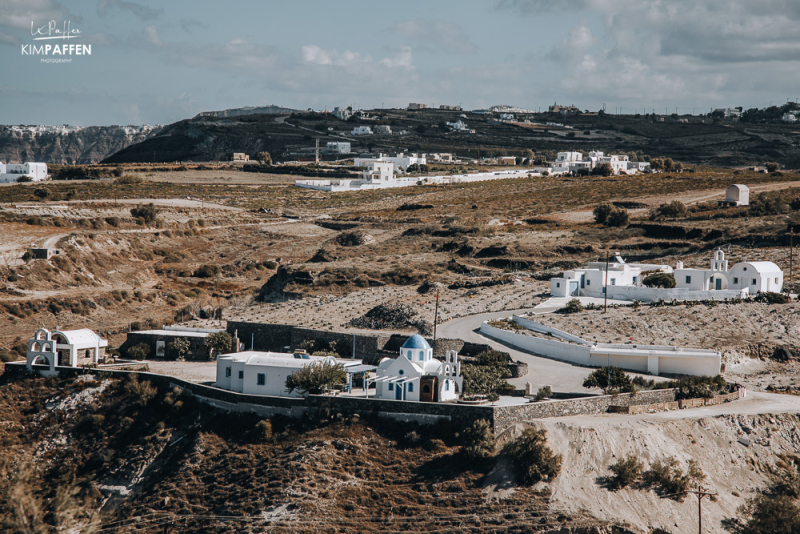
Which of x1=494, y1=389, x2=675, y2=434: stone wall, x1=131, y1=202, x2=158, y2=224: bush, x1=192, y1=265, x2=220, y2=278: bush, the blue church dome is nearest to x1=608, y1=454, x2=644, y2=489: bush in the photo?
x1=494, y1=389, x2=675, y2=434: stone wall

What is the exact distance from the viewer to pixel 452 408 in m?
36.4

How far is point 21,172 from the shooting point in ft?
386

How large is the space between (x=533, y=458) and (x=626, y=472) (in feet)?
11.0

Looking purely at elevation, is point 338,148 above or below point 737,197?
above

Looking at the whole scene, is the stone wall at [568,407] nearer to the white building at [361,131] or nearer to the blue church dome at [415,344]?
the blue church dome at [415,344]

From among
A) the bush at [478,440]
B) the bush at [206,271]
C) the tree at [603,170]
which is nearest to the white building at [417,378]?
the bush at [478,440]

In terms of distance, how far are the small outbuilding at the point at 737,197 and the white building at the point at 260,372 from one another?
5899cm

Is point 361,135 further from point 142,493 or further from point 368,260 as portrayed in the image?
point 142,493

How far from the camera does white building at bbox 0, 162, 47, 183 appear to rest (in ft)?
381

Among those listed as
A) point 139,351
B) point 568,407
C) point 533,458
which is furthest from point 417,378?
point 139,351

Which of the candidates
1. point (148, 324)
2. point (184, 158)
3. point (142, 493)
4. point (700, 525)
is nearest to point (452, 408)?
point (700, 525)

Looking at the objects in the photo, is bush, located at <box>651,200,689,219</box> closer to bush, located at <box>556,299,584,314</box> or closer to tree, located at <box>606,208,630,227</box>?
tree, located at <box>606,208,630,227</box>

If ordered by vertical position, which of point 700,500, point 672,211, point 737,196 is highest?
point 737,196

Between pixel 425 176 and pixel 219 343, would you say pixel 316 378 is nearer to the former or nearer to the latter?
pixel 219 343
